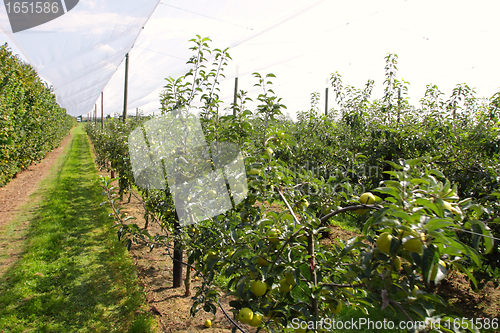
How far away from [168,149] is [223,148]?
2.30 feet

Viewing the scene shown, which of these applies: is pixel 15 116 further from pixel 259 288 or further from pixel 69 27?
pixel 259 288

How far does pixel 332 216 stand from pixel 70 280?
11.4ft

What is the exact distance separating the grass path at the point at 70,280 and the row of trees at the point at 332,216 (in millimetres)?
1019

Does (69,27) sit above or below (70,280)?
above

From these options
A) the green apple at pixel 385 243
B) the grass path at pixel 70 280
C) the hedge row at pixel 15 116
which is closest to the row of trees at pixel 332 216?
the green apple at pixel 385 243

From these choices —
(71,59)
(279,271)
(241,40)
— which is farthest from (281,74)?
(279,271)

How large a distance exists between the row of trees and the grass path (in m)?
1.02

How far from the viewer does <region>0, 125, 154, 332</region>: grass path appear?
2682 millimetres

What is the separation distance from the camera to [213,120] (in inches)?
86.8

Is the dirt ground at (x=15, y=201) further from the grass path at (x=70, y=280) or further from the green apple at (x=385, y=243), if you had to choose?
the green apple at (x=385, y=243)

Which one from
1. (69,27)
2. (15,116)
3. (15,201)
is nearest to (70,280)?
(69,27)

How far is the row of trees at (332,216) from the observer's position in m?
0.86

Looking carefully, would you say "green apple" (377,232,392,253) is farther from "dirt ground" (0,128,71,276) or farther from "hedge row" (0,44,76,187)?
"hedge row" (0,44,76,187)

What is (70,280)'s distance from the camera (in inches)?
135
